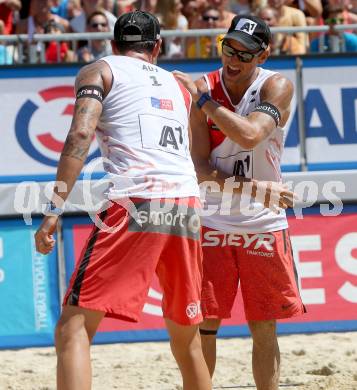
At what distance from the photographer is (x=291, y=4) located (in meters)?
10.2

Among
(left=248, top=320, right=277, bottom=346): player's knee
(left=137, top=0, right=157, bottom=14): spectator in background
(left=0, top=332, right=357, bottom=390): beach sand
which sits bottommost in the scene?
(left=0, top=332, right=357, bottom=390): beach sand

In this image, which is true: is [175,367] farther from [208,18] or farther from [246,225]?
[208,18]

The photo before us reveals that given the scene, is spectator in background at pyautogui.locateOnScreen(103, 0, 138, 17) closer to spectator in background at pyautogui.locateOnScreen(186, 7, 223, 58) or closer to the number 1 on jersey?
spectator in background at pyautogui.locateOnScreen(186, 7, 223, 58)

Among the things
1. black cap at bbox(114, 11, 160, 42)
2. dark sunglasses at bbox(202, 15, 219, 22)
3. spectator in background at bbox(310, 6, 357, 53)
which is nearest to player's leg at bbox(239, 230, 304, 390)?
black cap at bbox(114, 11, 160, 42)

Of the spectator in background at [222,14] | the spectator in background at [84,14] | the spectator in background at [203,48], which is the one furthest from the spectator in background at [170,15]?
the spectator in background at [203,48]

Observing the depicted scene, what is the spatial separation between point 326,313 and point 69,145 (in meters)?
3.87

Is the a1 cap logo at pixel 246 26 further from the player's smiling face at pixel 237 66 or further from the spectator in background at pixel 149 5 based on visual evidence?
the spectator in background at pixel 149 5

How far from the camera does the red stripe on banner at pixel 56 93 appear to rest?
750 cm

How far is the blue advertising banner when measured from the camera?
24.2 ft

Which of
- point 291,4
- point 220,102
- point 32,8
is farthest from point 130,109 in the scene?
point 291,4

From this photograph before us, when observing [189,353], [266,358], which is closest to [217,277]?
[266,358]

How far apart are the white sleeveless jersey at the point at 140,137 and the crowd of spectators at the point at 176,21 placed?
3.31m

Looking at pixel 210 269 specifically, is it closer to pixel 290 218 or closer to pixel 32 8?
pixel 290 218

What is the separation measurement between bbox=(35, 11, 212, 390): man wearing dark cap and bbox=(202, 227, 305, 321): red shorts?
0.69 meters
